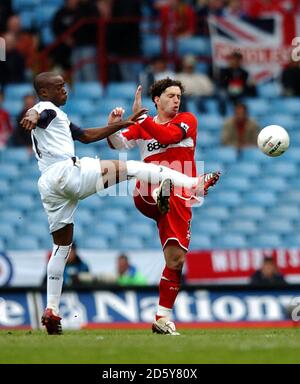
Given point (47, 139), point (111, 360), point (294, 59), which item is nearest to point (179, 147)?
point (47, 139)

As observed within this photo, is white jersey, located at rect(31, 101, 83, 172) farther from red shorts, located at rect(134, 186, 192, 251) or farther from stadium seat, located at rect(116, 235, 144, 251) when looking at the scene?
stadium seat, located at rect(116, 235, 144, 251)

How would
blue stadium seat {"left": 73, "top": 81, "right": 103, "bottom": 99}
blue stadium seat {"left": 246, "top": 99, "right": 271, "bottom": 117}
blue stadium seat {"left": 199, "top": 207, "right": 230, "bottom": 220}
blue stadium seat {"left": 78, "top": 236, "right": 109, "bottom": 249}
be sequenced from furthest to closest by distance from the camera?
blue stadium seat {"left": 73, "top": 81, "right": 103, "bottom": 99}
blue stadium seat {"left": 246, "top": 99, "right": 271, "bottom": 117}
blue stadium seat {"left": 199, "top": 207, "right": 230, "bottom": 220}
blue stadium seat {"left": 78, "top": 236, "right": 109, "bottom": 249}

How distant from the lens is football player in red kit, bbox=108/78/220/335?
12031mm

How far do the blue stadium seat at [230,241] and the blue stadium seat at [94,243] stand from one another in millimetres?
1800

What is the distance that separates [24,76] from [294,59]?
512 cm

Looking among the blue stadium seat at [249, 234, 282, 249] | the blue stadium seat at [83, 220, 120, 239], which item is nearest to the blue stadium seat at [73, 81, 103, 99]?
the blue stadium seat at [83, 220, 120, 239]

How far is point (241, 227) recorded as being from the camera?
20.2m

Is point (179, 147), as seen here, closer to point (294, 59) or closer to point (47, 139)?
point (47, 139)

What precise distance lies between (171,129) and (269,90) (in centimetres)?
1075

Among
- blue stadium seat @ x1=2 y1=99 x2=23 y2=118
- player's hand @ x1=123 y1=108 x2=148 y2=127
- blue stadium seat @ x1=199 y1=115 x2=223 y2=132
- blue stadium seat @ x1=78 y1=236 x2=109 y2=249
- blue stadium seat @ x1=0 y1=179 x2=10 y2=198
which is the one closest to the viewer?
player's hand @ x1=123 y1=108 x2=148 y2=127

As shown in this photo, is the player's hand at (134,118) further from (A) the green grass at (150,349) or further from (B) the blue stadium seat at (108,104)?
(B) the blue stadium seat at (108,104)

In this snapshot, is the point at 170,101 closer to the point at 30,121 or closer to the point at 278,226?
the point at 30,121

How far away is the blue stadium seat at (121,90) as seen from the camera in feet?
72.6

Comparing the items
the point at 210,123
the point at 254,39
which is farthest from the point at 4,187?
the point at 254,39
